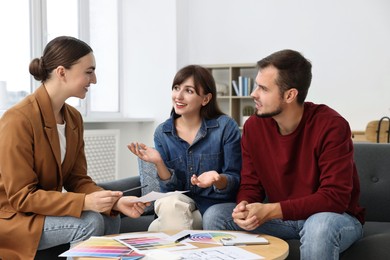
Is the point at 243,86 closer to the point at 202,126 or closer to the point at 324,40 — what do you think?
the point at 324,40

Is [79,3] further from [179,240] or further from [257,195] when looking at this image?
[179,240]

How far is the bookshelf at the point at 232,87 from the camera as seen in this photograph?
600 centimetres

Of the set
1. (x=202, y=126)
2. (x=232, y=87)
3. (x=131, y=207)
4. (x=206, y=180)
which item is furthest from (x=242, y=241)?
(x=232, y=87)

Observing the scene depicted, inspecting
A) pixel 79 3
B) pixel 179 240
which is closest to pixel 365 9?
pixel 79 3

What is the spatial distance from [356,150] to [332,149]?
2.22 feet

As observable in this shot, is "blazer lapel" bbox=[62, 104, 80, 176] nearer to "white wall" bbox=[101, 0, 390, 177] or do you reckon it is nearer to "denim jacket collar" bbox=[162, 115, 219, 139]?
"denim jacket collar" bbox=[162, 115, 219, 139]

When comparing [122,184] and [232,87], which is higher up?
[232,87]

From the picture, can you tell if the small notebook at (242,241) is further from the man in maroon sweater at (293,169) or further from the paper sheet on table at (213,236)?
the man in maroon sweater at (293,169)

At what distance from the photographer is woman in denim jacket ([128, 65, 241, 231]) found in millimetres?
2402

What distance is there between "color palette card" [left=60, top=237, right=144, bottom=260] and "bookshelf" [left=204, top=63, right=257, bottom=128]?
4.40m

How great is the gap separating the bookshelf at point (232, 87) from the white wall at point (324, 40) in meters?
0.16

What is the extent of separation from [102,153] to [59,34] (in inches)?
46.2

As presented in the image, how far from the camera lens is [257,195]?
225cm

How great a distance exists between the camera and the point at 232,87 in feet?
20.1
